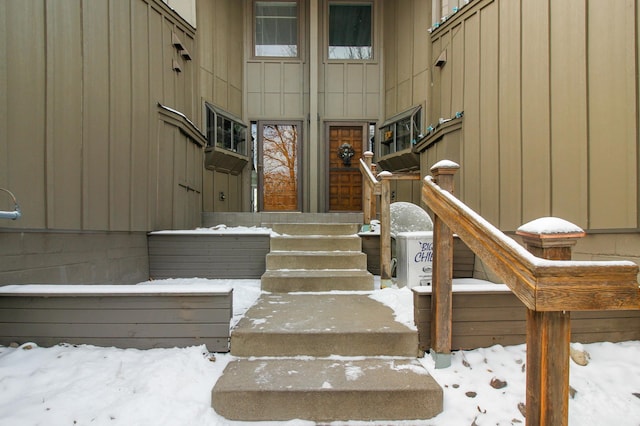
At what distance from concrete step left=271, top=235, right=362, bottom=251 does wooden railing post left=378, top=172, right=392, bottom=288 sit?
1.60 feet

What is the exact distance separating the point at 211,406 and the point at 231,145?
5.51 m

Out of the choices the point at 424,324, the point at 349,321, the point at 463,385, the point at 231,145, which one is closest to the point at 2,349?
the point at 349,321

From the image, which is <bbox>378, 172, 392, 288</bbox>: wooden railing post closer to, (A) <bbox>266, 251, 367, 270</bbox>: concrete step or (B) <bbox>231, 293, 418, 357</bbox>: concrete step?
(A) <bbox>266, 251, 367, 270</bbox>: concrete step

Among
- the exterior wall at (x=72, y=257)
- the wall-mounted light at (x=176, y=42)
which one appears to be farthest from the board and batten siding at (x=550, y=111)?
the exterior wall at (x=72, y=257)

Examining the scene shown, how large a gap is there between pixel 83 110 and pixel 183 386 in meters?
2.59

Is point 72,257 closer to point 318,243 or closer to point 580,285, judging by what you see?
point 318,243

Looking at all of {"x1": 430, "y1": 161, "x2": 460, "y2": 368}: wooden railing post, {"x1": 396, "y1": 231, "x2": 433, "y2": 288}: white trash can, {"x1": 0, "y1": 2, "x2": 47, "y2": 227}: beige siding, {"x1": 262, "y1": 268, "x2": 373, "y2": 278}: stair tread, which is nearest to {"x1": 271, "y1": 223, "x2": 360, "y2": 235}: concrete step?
{"x1": 262, "y1": 268, "x2": 373, "y2": 278}: stair tread

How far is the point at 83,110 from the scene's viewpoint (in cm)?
306

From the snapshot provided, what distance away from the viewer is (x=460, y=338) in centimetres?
234

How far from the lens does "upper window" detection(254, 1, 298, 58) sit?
7.39 meters

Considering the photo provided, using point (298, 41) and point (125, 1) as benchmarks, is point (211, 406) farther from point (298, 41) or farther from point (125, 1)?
point (298, 41)

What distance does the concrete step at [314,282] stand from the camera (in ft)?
11.1

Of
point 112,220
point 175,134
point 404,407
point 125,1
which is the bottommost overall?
point 404,407

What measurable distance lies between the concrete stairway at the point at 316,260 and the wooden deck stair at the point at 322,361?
0.05 feet
